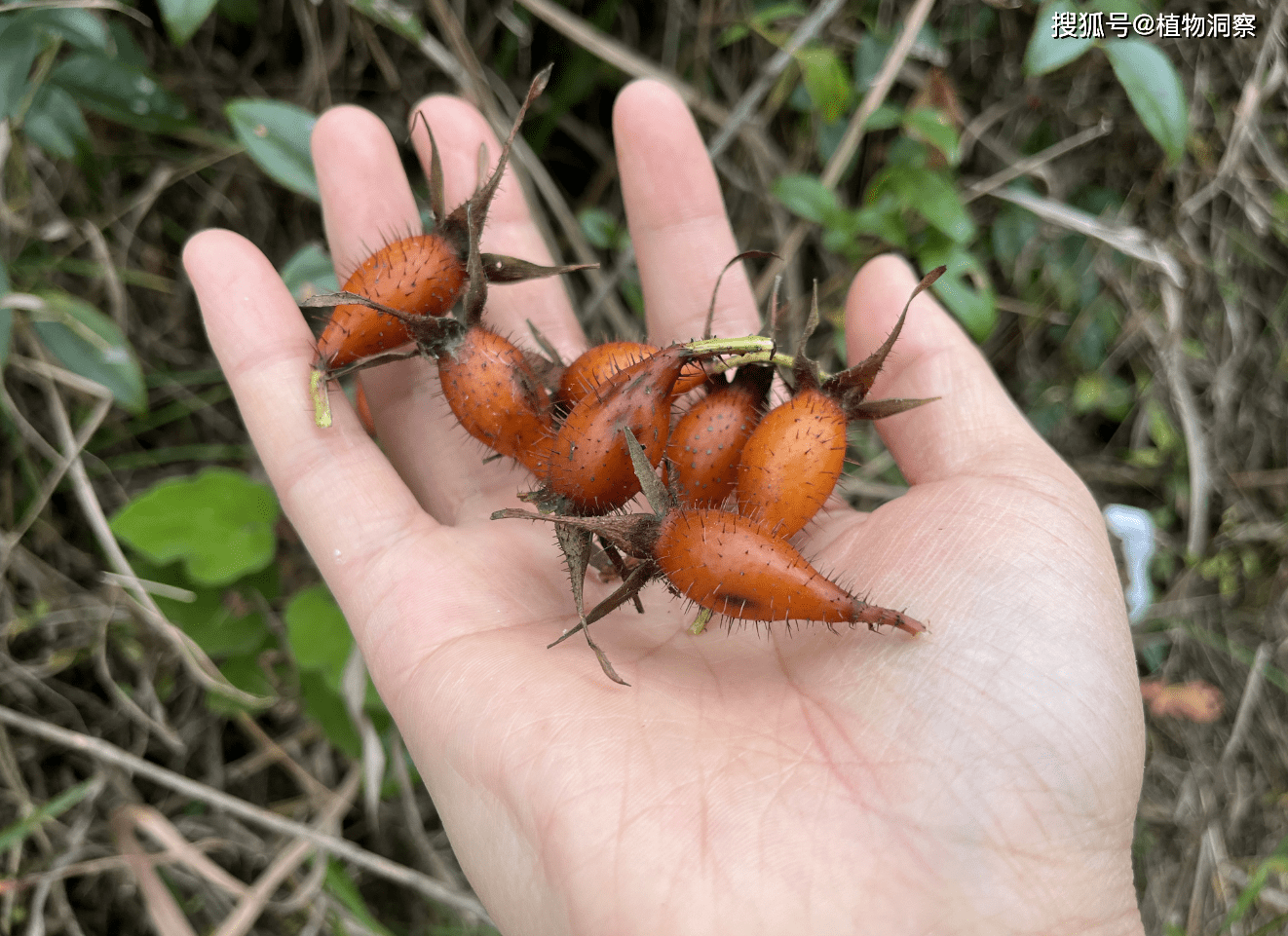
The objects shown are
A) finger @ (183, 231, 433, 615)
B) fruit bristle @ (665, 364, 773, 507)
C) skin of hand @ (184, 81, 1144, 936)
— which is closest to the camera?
skin of hand @ (184, 81, 1144, 936)

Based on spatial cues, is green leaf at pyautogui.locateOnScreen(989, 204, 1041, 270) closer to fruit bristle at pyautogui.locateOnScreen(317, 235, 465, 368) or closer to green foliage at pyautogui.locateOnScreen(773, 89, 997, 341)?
green foliage at pyautogui.locateOnScreen(773, 89, 997, 341)

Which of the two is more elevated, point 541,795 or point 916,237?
point 916,237

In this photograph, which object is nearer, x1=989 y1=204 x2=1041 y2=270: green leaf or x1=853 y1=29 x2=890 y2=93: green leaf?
x1=853 y1=29 x2=890 y2=93: green leaf

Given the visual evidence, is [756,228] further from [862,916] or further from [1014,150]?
[862,916]

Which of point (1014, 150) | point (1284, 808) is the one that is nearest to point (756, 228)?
point (1014, 150)

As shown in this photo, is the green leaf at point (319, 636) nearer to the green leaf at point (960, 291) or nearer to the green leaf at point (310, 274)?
the green leaf at point (310, 274)

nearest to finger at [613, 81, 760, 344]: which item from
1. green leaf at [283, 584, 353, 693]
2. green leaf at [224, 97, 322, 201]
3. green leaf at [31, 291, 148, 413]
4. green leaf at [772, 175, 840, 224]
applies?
green leaf at [772, 175, 840, 224]
